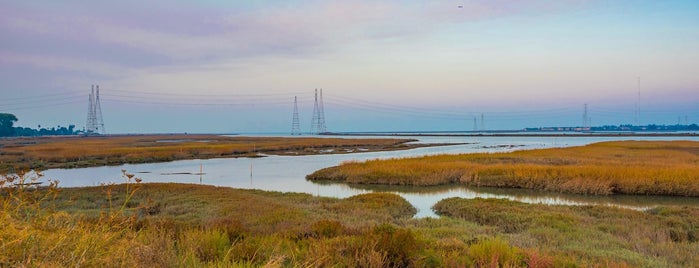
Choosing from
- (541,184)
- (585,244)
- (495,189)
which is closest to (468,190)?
(495,189)

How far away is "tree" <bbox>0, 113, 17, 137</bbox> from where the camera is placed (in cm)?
17212

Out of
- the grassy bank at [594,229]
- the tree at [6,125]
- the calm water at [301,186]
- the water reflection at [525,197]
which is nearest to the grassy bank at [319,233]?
the grassy bank at [594,229]

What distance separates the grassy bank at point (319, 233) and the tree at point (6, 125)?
185m

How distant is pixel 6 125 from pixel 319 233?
204418 millimetres

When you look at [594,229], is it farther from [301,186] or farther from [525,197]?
[301,186]

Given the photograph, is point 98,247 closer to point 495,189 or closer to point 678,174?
point 495,189

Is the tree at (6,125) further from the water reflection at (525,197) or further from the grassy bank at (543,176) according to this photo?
the water reflection at (525,197)

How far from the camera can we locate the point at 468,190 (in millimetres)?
26812

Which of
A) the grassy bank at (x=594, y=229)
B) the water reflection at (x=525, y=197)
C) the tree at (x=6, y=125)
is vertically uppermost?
the tree at (x=6, y=125)

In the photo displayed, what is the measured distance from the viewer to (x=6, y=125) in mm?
173625

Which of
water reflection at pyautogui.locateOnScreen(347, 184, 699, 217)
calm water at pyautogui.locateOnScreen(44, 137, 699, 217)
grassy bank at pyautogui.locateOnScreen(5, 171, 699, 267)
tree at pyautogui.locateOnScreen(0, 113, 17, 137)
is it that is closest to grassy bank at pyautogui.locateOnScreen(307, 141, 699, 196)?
water reflection at pyautogui.locateOnScreen(347, 184, 699, 217)

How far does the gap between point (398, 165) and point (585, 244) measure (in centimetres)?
2359

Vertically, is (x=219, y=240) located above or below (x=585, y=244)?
above

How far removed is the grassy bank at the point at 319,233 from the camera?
5738mm
